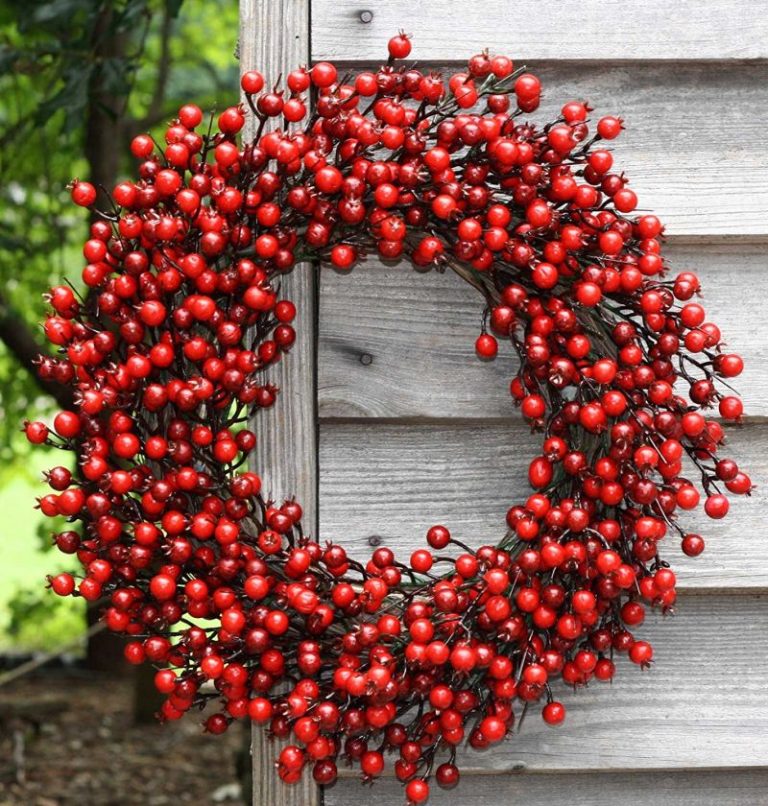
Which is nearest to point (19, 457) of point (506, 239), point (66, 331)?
point (66, 331)

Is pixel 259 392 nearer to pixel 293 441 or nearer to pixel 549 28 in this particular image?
pixel 293 441

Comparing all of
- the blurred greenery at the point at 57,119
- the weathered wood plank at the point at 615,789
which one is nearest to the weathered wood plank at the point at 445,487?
the weathered wood plank at the point at 615,789

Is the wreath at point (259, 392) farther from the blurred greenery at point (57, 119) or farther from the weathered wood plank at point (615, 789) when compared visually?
the blurred greenery at point (57, 119)

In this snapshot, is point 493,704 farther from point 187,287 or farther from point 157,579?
point 187,287

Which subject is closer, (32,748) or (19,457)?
(32,748)

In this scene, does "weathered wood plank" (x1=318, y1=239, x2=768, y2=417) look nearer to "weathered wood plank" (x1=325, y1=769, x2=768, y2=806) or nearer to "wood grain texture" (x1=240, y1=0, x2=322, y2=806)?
"wood grain texture" (x1=240, y1=0, x2=322, y2=806)

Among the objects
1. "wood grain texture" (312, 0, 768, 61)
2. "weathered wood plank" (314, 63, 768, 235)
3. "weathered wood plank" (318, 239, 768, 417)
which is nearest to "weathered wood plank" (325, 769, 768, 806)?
"weathered wood plank" (318, 239, 768, 417)
